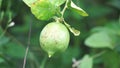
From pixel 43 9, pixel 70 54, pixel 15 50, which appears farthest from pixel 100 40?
pixel 43 9

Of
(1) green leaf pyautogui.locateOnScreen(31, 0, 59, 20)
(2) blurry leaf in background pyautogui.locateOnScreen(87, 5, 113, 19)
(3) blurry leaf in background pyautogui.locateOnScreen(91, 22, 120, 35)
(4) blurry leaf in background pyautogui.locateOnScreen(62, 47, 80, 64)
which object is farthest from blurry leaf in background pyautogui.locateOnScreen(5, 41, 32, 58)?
(1) green leaf pyautogui.locateOnScreen(31, 0, 59, 20)

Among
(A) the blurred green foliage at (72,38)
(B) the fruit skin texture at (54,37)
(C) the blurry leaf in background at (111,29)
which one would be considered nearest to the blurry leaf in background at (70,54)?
(A) the blurred green foliage at (72,38)

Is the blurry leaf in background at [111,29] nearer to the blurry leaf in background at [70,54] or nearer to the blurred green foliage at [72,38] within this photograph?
the blurred green foliage at [72,38]

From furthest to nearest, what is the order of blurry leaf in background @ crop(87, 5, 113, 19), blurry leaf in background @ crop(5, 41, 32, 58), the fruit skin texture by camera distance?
1. blurry leaf in background @ crop(87, 5, 113, 19)
2. blurry leaf in background @ crop(5, 41, 32, 58)
3. the fruit skin texture

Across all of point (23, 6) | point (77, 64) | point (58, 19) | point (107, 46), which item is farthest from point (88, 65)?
point (23, 6)

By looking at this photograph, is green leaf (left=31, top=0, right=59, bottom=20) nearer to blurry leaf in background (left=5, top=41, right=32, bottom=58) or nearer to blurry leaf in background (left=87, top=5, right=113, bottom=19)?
blurry leaf in background (left=5, top=41, right=32, bottom=58)

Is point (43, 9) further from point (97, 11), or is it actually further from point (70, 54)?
point (97, 11)

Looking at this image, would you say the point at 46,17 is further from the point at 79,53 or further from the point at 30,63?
the point at 79,53
